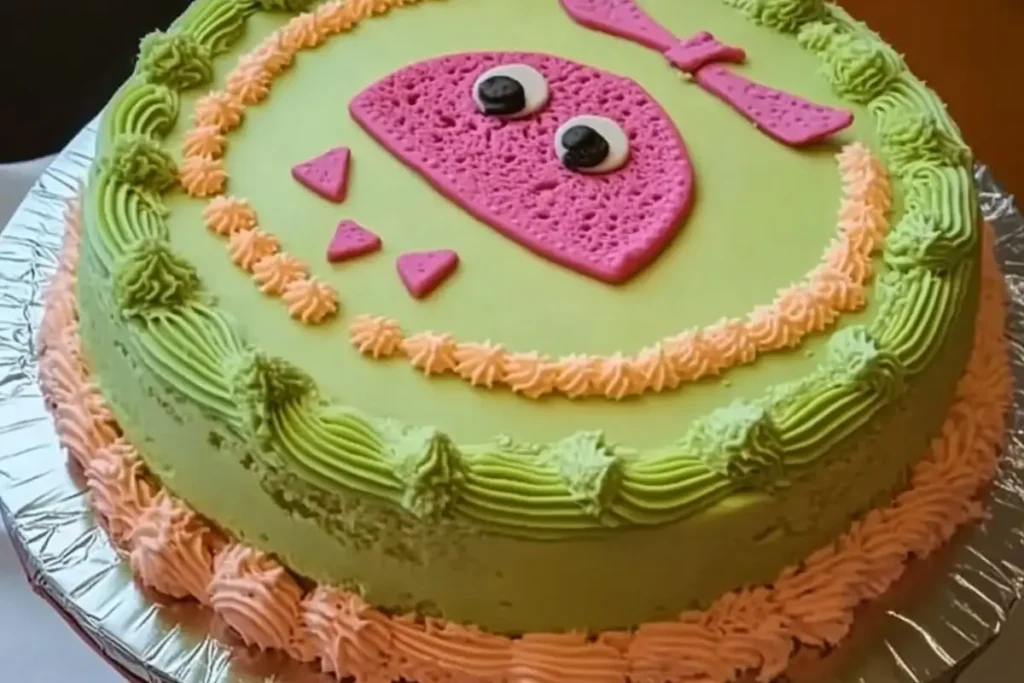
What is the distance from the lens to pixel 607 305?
2273mm

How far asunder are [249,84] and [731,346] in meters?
1.02

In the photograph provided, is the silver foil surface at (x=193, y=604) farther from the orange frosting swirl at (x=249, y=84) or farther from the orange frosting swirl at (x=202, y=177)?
the orange frosting swirl at (x=249, y=84)

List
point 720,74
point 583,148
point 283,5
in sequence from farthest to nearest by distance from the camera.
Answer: point 283,5 < point 720,74 < point 583,148

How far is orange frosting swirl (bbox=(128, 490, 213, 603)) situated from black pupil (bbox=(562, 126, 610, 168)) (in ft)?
2.81

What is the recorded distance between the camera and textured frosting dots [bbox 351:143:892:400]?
215 cm

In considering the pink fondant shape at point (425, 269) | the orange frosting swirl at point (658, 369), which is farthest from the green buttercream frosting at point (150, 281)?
the orange frosting swirl at point (658, 369)

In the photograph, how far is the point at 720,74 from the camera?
268 centimetres

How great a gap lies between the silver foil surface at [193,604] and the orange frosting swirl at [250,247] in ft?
1.55

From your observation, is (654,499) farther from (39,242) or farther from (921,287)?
(39,242)

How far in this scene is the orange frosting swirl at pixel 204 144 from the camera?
2.50m

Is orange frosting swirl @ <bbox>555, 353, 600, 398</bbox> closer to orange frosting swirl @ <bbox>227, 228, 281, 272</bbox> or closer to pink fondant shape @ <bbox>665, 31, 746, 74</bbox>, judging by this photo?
orange frosting swirl @ <bbox>227, 228, 281, 272</bbox>

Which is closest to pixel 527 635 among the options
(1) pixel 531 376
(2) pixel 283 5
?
(1) pixel 531 376

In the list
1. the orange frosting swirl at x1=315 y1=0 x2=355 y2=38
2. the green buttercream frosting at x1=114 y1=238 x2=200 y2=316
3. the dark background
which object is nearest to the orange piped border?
the green buttercream frosting at x1=114 y1=238 x2=200 y2=316

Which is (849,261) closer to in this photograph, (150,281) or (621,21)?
(621,21)
